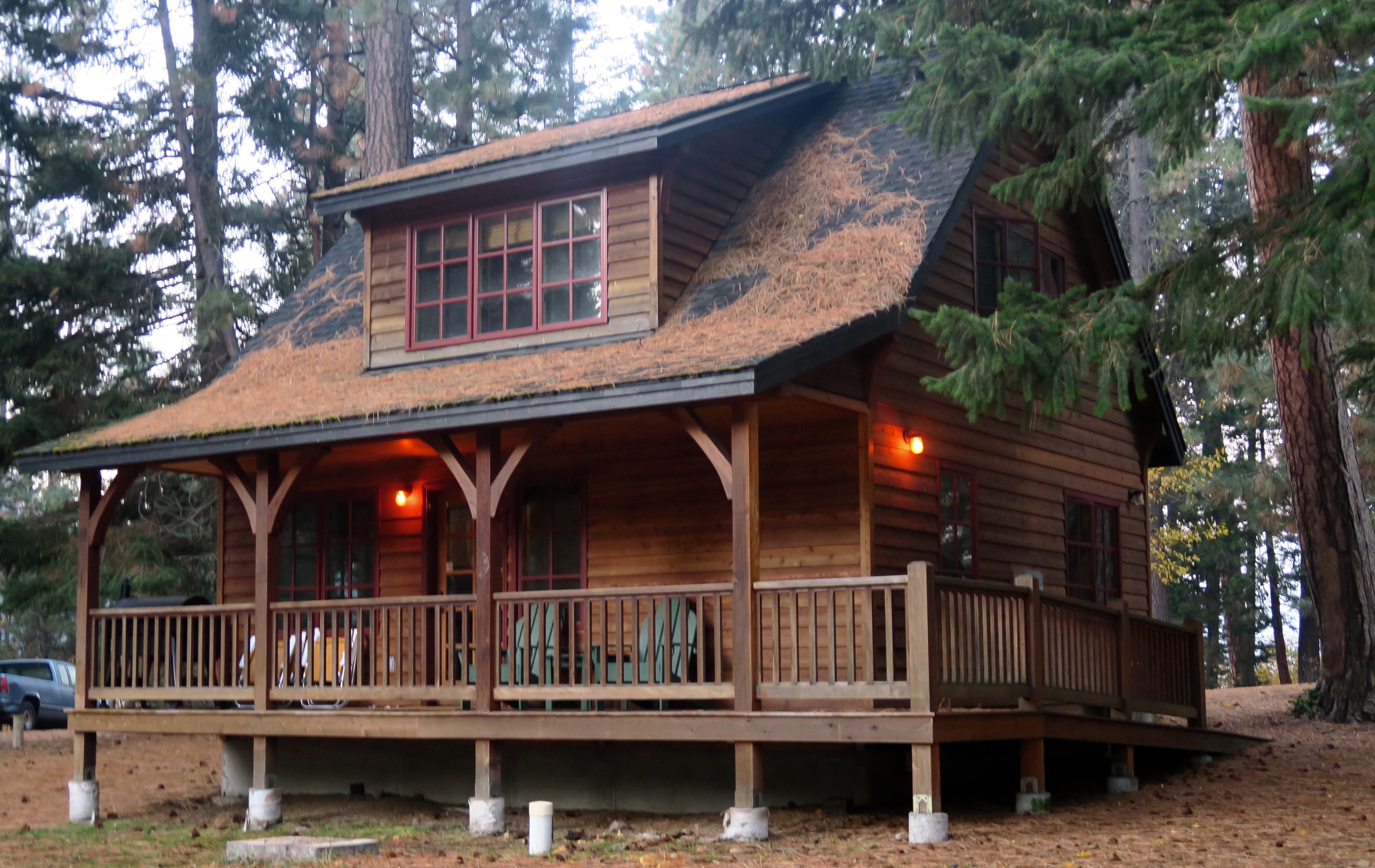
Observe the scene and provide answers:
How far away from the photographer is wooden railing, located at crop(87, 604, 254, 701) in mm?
13352

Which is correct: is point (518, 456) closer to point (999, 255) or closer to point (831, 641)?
point (831, 641)

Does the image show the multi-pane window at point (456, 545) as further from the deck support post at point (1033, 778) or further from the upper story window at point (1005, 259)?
the deck support post at point (1033, 778)

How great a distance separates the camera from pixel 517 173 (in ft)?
45.7

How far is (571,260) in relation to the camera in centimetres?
1416

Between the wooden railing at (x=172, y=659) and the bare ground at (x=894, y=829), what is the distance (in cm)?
122

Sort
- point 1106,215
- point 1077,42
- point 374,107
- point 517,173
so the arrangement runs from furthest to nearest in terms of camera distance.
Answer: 1. point 374,107
2. point 1106,215
3. point 517,173
4. point 1077,42

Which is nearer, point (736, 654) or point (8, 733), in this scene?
point (736, 654)

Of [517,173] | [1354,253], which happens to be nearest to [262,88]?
[517,173]

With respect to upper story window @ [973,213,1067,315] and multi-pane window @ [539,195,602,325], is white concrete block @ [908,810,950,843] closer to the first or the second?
multi-pane window @ [539,195,602,325]

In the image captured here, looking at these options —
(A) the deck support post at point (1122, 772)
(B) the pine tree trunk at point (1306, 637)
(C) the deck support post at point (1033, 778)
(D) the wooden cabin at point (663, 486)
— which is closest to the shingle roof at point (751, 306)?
(D) the wooden cabin at point (663, 486)

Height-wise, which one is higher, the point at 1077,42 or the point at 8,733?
the point at 1077,42

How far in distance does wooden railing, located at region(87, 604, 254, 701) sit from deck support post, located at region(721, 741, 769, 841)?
4954 mm

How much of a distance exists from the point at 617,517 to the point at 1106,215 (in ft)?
22.1

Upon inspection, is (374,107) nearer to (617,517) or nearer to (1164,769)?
(617,517)
